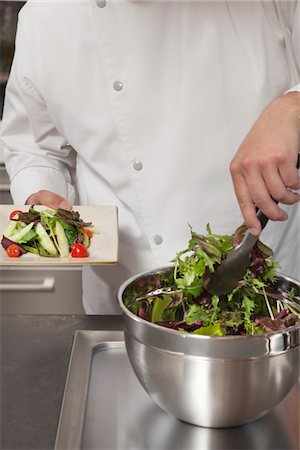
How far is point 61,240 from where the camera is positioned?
51.5 inches

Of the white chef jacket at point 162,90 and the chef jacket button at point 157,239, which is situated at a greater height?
the white chef jacket at point 162,90

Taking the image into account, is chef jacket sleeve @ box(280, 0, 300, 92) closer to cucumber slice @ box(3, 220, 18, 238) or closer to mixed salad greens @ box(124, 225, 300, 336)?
mixed salad greens @ box(124, 225, 300, 336)

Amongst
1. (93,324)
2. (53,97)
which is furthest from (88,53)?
(93,324)

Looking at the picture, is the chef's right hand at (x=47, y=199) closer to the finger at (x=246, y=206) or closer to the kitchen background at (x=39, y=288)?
the finger at (x=246, y=206)

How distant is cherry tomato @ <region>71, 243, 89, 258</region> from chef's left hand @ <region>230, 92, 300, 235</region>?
0.45 metres

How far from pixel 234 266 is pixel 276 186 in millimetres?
109

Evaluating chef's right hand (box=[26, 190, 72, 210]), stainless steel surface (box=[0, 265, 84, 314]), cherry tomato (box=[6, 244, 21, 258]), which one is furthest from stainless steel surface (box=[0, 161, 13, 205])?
cherry tomato (box=[6, 244, 21, 258])

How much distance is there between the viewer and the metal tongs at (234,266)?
2.68 feet

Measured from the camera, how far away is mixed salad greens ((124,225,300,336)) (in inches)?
31.8

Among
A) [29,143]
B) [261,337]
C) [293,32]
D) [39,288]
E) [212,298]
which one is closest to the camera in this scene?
[261,337]

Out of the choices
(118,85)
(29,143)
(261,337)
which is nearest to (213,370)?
(261,337)

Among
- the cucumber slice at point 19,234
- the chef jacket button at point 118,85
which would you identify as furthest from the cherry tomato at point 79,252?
the chef jacket button at point 118,85

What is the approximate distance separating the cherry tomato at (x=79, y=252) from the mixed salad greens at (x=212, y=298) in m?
0.35

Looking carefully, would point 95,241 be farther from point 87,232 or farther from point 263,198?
point 263,198
